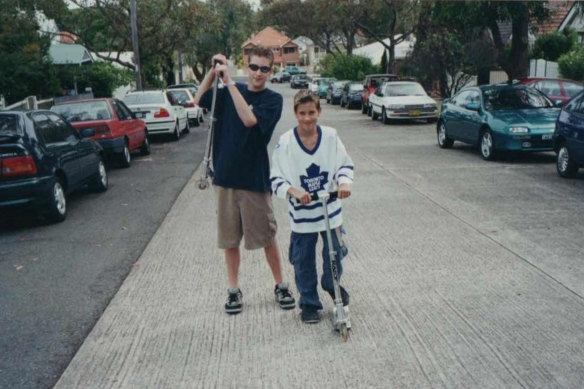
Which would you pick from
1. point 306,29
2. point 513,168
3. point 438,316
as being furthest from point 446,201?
point 306,29

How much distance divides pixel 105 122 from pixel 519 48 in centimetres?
1293

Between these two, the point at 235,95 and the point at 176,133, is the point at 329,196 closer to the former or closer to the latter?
the point at 235,95

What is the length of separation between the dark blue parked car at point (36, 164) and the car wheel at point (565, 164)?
766 centimetres

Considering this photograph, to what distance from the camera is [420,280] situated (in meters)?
5.70

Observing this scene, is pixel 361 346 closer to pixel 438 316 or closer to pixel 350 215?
pixel 438 316

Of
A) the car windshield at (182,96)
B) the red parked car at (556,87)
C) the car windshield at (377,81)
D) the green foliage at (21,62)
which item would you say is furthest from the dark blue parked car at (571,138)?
the car windshield at (377,81)

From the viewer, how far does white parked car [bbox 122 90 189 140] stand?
18.9 meters

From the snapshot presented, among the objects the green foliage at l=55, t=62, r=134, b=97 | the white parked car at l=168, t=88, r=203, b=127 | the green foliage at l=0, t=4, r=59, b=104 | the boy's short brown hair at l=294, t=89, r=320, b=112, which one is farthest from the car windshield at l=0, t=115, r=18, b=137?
the green foliage at l=55, t=62, r=134, b=97

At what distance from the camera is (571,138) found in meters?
10.4

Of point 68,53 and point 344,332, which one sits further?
point 68,53

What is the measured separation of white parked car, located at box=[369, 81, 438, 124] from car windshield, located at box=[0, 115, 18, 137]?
15932 millimetres

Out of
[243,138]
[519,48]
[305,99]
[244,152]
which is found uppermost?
[519,48]

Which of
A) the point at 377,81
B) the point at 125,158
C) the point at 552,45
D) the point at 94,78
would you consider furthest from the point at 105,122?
the point at 552,45

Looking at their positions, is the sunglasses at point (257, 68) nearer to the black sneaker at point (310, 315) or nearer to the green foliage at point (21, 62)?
the black sneaker at point (310, 315)
